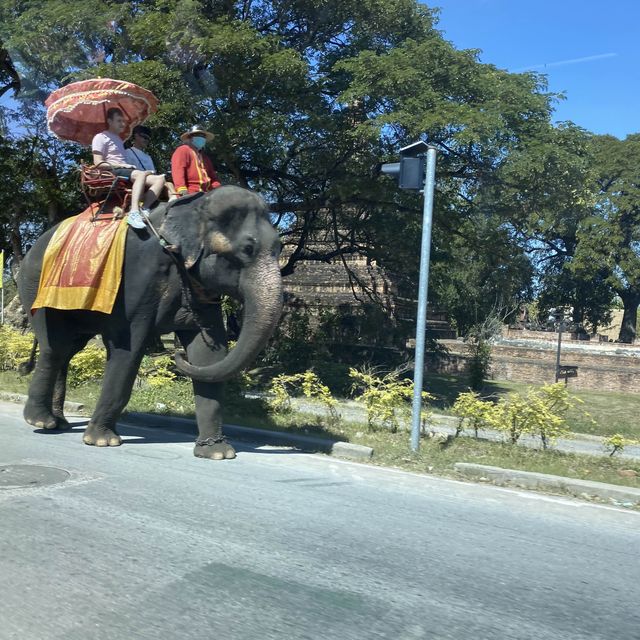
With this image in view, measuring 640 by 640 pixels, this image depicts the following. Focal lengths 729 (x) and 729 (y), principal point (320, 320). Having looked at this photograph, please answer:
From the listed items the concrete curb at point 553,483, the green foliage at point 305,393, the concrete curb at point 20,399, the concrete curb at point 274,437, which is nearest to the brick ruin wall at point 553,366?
the green foliage at point 305,393

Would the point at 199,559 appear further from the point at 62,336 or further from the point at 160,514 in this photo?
the point at 62,336

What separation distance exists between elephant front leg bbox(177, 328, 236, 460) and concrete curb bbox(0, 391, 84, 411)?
3.77 m

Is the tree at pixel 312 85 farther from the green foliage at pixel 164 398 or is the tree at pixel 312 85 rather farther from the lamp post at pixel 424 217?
the green foliage at pixel 164 398

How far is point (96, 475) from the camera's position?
674 centimetres

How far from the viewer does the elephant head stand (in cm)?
727

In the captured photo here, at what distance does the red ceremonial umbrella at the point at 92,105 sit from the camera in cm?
880

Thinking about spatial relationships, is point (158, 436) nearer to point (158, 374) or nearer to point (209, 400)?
point (209, 400)

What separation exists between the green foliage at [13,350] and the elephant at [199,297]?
747 centimetres

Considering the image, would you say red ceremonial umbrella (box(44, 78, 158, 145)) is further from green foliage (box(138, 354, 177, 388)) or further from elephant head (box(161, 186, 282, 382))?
green foliage (box(138, 354, 177, 388))

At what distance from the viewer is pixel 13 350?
15.1m

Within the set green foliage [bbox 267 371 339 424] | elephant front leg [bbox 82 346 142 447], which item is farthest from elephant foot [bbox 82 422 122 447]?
green foliage [bbox 267 371 339 424]

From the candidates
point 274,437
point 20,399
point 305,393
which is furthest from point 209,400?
point 20,399

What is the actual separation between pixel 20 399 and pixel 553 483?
843cm

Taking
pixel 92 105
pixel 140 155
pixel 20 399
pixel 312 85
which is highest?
pixel 312 85
